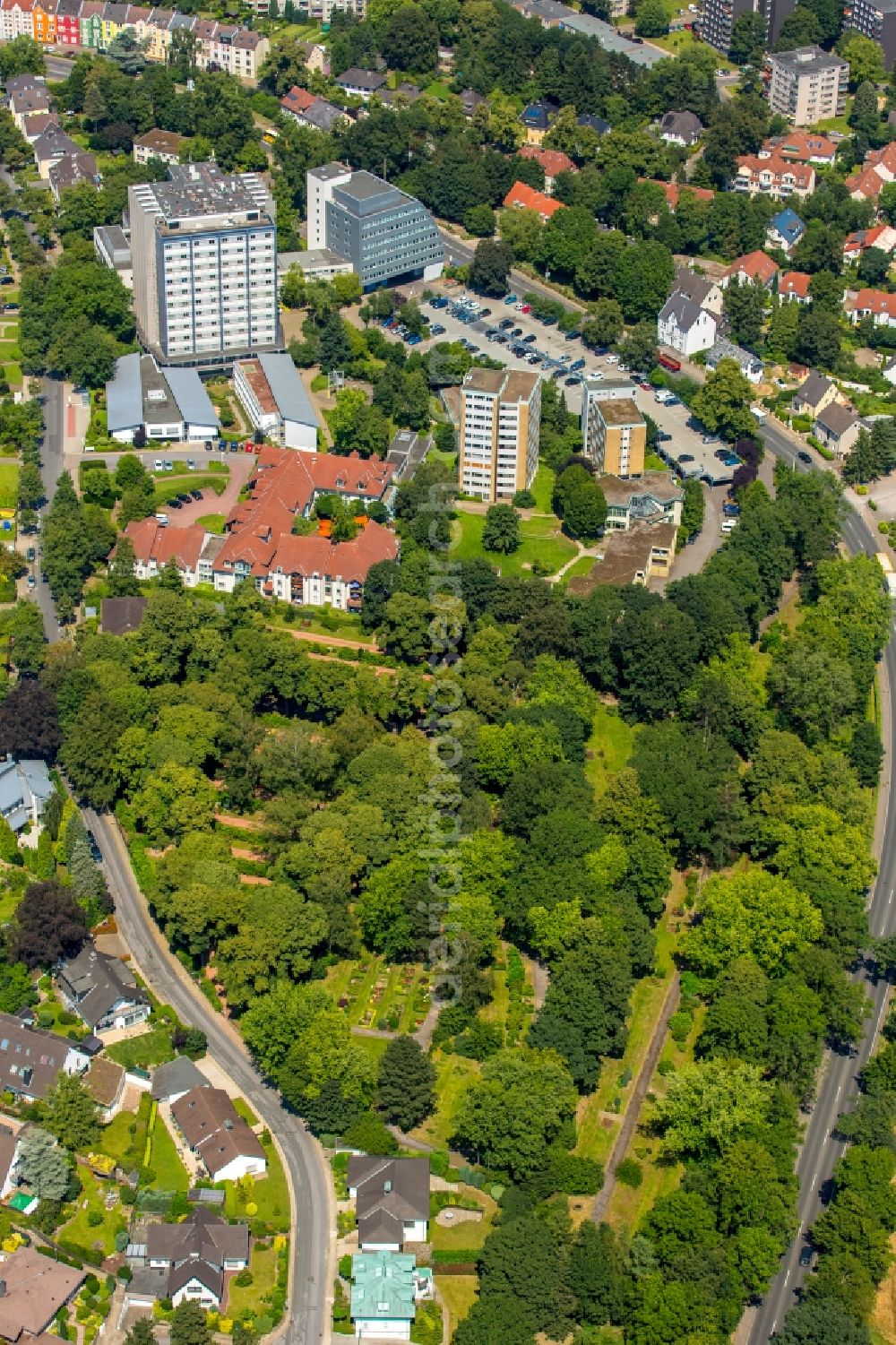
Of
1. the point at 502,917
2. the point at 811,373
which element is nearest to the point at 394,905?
the point at 502,917

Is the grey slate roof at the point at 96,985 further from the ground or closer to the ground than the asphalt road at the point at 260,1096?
further from the ground

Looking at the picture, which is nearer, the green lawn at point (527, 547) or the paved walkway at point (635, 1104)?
the paved walkway at point (635, 1104)

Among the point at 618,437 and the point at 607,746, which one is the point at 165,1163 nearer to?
the point at 607,746

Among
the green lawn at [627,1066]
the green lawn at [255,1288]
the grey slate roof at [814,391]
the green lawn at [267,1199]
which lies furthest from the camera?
the grey slate roof at [814,391]

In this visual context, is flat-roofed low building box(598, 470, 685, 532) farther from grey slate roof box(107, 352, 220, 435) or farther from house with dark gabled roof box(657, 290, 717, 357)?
grey slate roof box(107, 352, 220, 435)

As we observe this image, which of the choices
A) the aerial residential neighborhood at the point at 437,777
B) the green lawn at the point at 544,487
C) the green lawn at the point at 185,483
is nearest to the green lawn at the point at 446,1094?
the aerial residential neighborhood at the point at 437,777

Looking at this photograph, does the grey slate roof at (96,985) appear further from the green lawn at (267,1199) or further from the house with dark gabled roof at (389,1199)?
the house with dark gabled roof at (389,1199)

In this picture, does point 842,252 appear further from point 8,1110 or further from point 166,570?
point 8,1110
